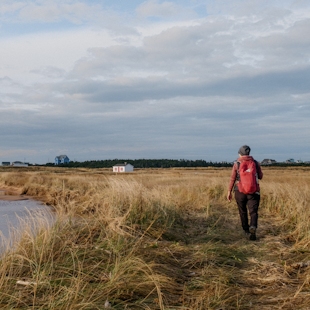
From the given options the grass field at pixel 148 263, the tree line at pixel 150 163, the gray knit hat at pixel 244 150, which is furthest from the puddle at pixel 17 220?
the tree line at pixel 150 163

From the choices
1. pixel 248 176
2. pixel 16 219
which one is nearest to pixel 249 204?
pixel 248 176

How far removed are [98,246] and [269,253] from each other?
273cm

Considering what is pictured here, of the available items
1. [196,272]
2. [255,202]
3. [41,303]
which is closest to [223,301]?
[196,272]

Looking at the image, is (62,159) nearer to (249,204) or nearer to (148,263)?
(249,204)

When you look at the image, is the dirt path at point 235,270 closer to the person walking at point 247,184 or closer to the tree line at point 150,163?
the person walking at point 247,184

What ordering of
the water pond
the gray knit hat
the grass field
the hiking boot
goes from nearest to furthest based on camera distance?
the grass field → the water pond → the hiking boot → the gray knit hat

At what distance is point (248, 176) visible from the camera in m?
8.70

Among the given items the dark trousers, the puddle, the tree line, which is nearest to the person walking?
the dark trousers

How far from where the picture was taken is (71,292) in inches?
178

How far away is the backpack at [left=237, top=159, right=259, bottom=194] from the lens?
28.5ft

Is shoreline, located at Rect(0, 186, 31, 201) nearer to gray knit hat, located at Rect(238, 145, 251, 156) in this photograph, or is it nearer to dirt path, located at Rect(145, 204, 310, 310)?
dirt path, located at Rect(145, 204, 310, 310)

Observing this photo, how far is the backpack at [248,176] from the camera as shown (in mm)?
8688

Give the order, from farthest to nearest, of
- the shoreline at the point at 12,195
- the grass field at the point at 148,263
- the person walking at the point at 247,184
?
the shoreline at the point at 12,195 → the person walking at the point at 247,184 → the grass field at the point at 148,263

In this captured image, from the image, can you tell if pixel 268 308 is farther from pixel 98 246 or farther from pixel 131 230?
pixel 131 230
